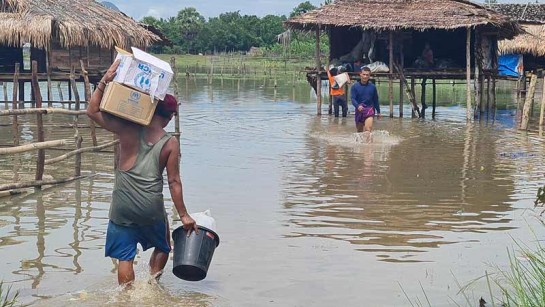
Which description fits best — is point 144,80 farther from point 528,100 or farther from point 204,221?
point 528,100

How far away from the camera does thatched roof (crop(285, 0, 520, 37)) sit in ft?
66.8

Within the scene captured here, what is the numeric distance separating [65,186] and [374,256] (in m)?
4.59

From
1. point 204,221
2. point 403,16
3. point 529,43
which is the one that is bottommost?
point 204,221

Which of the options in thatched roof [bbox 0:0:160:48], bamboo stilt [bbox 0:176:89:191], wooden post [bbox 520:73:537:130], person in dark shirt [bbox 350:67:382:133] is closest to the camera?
bamboo stilt [bbox 0:176:89:191]

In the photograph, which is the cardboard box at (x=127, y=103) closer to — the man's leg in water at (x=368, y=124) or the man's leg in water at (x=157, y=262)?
the man's leg in water at (x=157, y=262)

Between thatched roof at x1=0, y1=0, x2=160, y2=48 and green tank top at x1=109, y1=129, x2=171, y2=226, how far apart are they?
660 inches

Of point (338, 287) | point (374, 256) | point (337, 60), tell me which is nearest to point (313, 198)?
point (374, 256)

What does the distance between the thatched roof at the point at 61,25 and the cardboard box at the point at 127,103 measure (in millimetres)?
16736

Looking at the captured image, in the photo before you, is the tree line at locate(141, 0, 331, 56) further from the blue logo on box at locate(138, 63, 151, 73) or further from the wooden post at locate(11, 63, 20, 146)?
the blue logo on box at locate(138, 63, 151, 73)

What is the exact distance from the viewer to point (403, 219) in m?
8.30

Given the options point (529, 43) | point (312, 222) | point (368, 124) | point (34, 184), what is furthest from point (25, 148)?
point (529, 43)

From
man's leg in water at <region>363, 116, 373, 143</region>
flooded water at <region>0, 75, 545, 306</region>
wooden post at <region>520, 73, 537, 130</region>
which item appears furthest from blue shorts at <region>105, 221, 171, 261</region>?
wooden post at <region>520, 73, 537, 130</region>

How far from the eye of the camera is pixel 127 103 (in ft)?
16.8

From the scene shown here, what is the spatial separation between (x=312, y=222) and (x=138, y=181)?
326 cm
